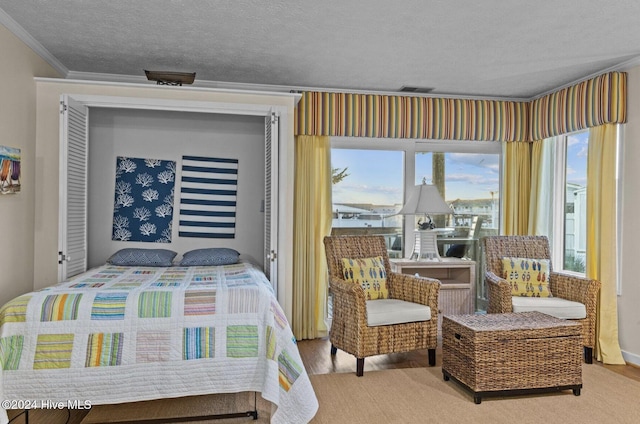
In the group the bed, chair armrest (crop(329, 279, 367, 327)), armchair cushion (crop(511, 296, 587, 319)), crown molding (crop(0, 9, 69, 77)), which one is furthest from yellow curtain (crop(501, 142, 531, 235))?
crown molding (crop(0, 9, 69, 77))

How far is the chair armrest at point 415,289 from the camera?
390 centimetres

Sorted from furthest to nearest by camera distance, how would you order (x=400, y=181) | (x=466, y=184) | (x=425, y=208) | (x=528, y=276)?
(x=466, y=184) < (x=400, y=181) < (x=425, y=208) < (x=528, y=276)

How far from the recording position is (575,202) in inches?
192

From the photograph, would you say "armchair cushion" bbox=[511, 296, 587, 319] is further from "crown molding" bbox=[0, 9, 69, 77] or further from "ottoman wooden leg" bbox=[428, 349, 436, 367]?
"crown molding" bbox=[0, 9, 69, 77]

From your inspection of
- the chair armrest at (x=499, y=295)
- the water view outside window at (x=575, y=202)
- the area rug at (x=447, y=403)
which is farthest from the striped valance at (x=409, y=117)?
the area rug at (x=447, y=403)

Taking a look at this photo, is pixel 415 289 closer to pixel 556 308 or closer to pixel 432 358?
pixel 432 358

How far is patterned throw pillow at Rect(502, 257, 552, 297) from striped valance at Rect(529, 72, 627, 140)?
1.34m

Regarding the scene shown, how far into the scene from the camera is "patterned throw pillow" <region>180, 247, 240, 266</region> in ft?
14.1

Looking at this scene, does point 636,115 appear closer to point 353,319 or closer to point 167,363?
point 353,319

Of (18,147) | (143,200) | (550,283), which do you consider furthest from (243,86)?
(550,283)

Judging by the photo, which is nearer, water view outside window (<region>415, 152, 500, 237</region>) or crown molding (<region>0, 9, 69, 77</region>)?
crown molding (<region>0, 9, 69, 77</region>)

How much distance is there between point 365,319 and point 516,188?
2.66 meters

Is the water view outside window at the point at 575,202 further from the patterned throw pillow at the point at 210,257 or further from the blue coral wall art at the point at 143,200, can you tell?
the blue coral wall art at the point at 143,200

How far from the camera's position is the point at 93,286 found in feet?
10.2
